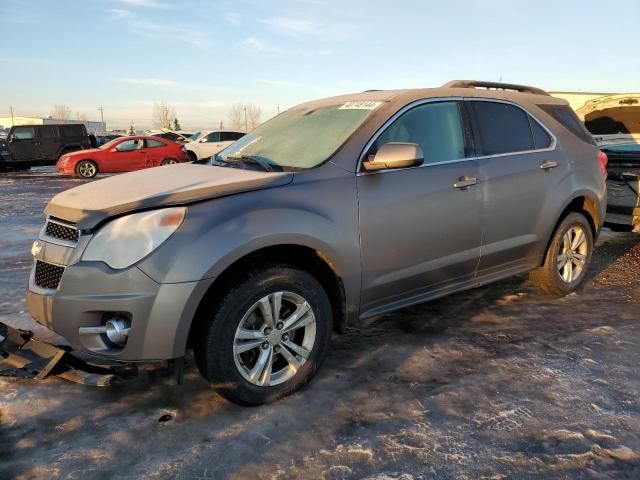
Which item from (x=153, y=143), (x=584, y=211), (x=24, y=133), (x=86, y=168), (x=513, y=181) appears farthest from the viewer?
(x=24, y=133)

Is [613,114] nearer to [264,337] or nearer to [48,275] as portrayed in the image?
[264,337]

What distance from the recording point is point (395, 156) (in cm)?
306

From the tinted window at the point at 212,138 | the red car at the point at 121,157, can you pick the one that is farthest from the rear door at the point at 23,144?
the tinted window at the point at 212,138

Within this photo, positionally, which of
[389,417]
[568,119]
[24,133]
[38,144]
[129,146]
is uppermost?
[24,133]

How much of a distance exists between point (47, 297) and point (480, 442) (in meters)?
2.30

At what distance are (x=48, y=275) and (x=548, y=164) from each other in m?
3.73

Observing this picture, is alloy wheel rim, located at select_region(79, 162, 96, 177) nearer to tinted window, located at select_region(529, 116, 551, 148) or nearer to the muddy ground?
the muddy ground

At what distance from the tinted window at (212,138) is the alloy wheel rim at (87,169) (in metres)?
4.53

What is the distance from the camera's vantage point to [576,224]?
4633mm

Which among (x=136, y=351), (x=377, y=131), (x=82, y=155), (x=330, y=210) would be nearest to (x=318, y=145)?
(x=377, y=131)

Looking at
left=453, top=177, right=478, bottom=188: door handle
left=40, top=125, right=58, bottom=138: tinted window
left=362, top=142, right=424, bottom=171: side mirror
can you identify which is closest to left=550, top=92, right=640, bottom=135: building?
left=453, top=177, right=478, bottom=188: door handle

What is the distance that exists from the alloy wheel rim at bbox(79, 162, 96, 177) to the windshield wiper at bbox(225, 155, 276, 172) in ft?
50.2

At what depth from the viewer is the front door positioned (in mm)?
3193

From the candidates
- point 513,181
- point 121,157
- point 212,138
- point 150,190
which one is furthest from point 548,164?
point 212,138
